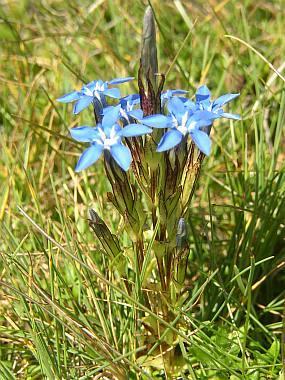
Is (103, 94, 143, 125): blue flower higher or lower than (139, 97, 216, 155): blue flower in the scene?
higher

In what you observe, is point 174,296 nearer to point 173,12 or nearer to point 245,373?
point 245,373

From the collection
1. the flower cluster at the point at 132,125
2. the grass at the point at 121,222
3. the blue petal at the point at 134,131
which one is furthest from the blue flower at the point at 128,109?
the grass at the point at 121,222

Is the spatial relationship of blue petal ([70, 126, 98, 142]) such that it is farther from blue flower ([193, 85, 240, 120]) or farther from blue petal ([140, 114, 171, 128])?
blue flower ([193, 85, 240, 120])

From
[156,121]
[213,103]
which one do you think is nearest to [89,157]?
[156,121]

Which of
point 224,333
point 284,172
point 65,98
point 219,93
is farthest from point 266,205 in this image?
point 65,98

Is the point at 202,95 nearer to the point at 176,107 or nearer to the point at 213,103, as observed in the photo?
the point at 213,103

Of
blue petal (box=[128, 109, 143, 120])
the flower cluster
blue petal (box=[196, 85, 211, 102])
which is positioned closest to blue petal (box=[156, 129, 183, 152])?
the flower cluster

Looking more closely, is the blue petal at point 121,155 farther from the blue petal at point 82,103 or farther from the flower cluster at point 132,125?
the blue petal at point 82,103
